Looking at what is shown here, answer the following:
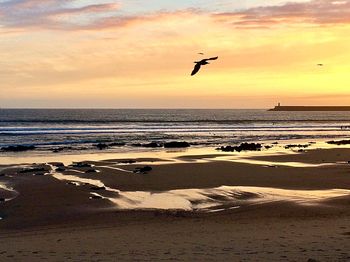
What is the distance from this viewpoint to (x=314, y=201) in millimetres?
16000

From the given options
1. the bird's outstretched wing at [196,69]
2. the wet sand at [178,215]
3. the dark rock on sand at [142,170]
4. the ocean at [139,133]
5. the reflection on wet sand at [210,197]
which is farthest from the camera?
the ocean at [139,133]

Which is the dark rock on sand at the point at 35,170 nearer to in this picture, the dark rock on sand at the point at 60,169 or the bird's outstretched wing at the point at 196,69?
the dark rock on sand at the point at 60,169

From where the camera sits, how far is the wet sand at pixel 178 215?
9859 mm

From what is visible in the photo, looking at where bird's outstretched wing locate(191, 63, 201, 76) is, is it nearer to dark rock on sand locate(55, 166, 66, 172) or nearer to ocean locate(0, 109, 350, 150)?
dark rock on sand locate(55, 166, 66, 172)

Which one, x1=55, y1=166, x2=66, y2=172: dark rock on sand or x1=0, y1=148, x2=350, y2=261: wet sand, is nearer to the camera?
x1=0, y1=148, x2=350, y2=261: wet sand

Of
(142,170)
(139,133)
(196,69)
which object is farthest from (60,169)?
(139,133)

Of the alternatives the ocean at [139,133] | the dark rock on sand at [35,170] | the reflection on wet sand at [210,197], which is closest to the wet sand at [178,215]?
the reflection on wet sand at [210,197]

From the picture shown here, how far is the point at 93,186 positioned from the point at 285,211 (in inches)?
308

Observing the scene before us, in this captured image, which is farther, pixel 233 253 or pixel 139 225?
pixel 139 225

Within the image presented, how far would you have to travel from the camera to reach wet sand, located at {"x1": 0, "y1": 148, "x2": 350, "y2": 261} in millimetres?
9859

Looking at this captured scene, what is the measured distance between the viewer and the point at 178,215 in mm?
13719

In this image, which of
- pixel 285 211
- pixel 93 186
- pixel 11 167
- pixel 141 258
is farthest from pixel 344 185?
pixel 11 167

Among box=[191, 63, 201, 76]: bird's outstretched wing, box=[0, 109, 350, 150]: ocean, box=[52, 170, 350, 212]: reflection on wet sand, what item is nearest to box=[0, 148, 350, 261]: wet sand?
box=[52, 170, 350, 212]: reflection on wet sand

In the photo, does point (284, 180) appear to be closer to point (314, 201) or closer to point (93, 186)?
point (314, 201)
